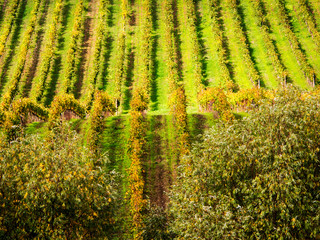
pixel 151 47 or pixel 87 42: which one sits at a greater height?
pixel 87 42

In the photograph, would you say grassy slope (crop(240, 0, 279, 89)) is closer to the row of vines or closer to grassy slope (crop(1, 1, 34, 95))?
the row of vines

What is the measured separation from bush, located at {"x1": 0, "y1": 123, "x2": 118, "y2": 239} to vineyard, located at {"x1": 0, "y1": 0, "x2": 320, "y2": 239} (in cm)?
1363

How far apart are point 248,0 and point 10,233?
9653 cm

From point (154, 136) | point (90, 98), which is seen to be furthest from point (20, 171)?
point (90, 98)

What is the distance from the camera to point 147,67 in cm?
7706

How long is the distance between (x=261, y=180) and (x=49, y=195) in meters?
14.0

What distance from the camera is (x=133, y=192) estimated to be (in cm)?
3638

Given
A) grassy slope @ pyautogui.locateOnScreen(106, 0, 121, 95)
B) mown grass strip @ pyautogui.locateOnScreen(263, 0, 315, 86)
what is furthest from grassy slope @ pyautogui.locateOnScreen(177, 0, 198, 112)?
mown grass strip @ pyautogui.locateOnScreen(263, 0, 315, 86)

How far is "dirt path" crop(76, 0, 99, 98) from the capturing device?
248 ft

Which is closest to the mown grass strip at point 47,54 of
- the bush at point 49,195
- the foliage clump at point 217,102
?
the foliage clump at point 217,102

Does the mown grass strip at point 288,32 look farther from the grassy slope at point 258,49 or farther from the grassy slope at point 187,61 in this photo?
the grassy slope at point 187,61

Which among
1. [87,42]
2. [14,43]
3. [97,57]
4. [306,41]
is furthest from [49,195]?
[306,41]

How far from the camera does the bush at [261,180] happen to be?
22.2 m

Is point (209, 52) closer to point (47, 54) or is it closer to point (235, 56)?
point (235, 56)
